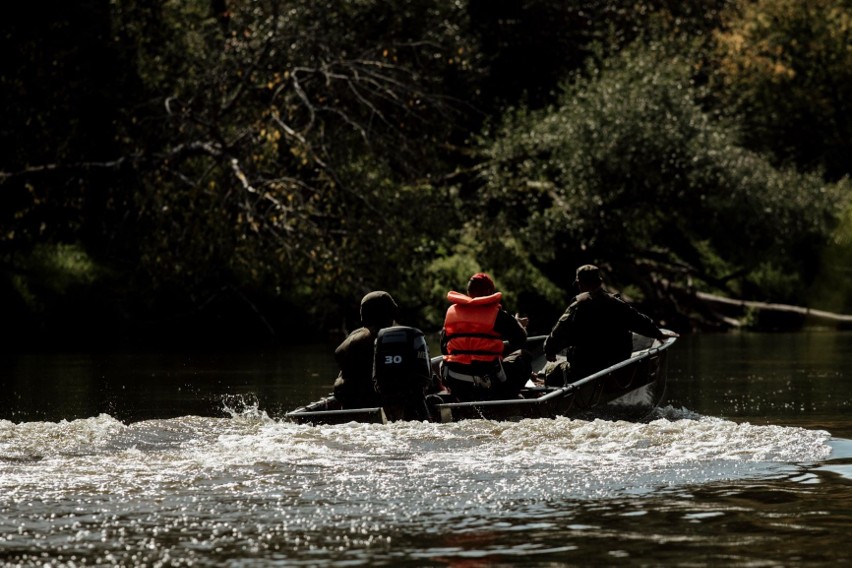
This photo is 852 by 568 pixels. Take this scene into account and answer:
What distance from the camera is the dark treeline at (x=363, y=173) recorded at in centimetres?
2461

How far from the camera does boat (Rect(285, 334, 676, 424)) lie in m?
11.6

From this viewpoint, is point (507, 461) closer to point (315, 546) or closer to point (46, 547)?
point (315, 546)

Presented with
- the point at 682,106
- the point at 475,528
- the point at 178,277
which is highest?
the point at 682,106

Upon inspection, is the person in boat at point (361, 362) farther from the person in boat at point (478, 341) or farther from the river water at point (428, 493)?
the person in boat at point (478, 341)

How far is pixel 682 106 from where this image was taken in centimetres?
3178

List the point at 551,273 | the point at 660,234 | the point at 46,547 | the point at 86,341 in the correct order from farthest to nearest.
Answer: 1. the point at 660,234
2. the point at 551,273
3. the point at 86,341
4. the point at 46,547

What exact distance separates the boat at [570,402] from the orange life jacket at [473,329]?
39cm

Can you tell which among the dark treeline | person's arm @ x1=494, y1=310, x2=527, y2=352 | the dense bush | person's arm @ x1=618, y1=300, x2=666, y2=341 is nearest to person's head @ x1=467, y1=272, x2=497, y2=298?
person's arm @ x1=494, y1=310, x2=527, y2=352

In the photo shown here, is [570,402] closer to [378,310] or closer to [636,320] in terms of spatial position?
[636,320]

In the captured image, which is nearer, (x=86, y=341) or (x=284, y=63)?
(x=284, y=63)

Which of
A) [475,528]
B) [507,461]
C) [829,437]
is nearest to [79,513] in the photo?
[475,528]

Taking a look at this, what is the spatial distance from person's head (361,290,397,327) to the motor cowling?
0.28 meters

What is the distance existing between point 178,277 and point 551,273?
10093 millimetres

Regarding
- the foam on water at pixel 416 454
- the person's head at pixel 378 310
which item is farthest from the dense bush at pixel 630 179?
the foam on water at pixel 416 454
